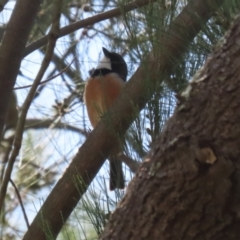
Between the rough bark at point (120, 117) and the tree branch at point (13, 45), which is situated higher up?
the tree branch at point (13, 45)

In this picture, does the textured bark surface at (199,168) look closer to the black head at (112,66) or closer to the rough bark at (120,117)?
the rough bark at (120,117)

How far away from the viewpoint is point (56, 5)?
191 centimetres

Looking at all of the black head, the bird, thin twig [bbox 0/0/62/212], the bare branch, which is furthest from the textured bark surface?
the bare branch

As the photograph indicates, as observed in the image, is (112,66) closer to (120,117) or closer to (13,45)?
(13,45)

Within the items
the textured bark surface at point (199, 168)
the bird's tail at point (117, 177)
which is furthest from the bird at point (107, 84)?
the textured bark surface at point (199, 168)

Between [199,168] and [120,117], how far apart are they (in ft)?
1.36

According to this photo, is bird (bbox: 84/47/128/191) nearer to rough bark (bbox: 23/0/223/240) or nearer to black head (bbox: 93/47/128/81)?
black head (bbox: 93/47/128/81)

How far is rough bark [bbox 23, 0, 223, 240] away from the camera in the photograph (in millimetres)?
1271

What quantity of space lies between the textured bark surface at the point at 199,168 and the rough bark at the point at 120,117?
213mm

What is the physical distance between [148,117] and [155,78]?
0.25 ft

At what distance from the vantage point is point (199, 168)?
0.99 metres

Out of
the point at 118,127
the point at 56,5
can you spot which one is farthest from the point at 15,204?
the point at 118,127

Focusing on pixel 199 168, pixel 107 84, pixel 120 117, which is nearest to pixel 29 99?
pixel 120 117

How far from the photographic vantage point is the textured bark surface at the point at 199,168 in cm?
99
